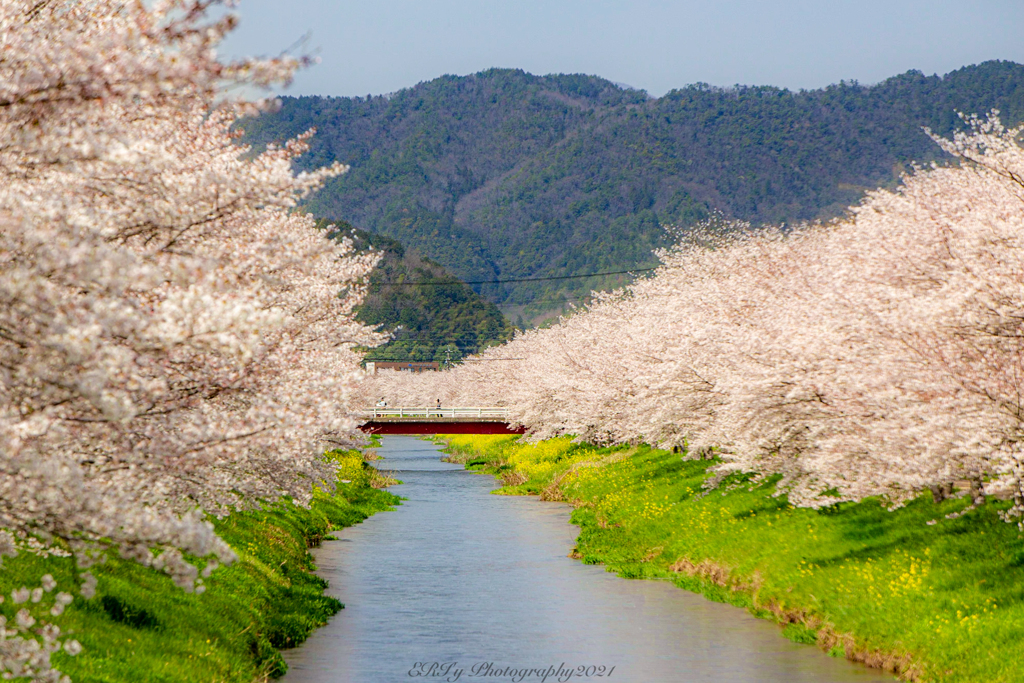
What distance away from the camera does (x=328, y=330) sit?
25906 mm

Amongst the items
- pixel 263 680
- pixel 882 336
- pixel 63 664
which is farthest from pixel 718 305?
pixel 63 664

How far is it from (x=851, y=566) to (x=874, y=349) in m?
6.15

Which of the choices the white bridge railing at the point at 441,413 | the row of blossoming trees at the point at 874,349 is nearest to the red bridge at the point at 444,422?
the white bridge railing at the point at 441,413

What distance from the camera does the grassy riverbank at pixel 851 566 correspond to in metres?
20.7

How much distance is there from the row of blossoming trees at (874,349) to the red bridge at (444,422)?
145ft

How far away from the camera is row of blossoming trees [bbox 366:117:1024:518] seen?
19297 millimetres

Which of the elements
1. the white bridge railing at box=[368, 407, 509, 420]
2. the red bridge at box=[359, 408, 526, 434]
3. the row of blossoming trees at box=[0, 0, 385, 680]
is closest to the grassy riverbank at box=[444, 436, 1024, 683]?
the row of blossoming trees at box=[0, 0, 385, 680]

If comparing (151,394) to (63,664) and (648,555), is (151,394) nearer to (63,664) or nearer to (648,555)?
(63,664)

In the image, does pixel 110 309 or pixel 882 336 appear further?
pixel 882 336

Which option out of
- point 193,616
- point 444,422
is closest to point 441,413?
point 444,422

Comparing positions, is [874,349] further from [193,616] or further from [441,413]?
[441,413]

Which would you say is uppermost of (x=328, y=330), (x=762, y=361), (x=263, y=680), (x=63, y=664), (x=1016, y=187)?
(x=1016, y=187)

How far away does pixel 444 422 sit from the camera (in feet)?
295

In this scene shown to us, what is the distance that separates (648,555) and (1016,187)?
19217 mm
